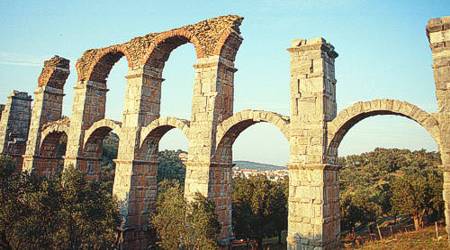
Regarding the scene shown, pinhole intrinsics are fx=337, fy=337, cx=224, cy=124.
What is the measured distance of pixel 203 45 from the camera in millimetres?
12570

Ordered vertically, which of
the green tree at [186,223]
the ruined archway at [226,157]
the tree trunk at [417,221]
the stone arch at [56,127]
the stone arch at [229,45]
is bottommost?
the tree trunk at [417,221]

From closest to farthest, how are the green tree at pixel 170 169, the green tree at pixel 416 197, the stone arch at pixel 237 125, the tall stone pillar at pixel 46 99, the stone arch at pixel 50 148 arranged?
the stone arch at pixel 237 125
the stone arch at pixel 50 148
the tall stone pillar at pixel 46 99
the green tree at pixel 416 197
the green tree at pixel 170 169

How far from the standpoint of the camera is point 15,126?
19.5 meters

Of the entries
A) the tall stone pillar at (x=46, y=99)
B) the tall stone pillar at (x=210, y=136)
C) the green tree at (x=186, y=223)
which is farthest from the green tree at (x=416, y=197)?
the tall stone pillar at (x=46, y=99)

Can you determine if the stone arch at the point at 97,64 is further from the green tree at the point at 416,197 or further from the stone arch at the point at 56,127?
the green tree at the point at 416,197

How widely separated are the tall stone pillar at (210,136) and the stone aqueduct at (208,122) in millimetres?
36

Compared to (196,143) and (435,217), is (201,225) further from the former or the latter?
(435,217)

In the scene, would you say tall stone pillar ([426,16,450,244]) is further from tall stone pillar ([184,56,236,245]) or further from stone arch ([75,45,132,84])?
stone arch ([75,45,132,84])

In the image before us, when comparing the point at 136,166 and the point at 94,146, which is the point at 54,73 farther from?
the point at 136,166

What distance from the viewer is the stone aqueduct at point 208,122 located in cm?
900

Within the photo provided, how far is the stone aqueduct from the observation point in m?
9.00

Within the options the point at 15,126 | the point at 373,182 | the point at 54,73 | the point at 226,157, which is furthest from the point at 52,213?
the point at 373,182

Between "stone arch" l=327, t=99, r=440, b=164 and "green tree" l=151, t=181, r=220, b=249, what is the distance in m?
3.71

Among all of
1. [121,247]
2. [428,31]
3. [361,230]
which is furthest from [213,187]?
[361,230]
